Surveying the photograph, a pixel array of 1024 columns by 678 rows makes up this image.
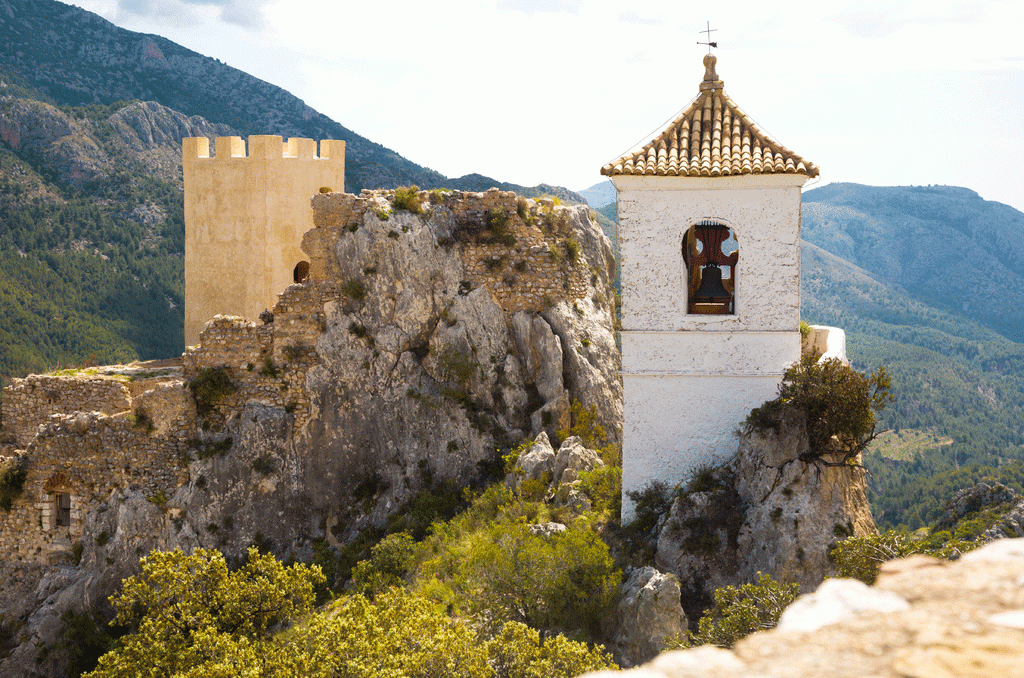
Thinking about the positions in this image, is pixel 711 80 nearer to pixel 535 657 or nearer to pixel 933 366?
pixel 535 657

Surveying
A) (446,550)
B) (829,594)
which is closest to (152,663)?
(446,550)

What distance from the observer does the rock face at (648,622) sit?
409 inches

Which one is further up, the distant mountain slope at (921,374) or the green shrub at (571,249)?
the green shrub at (571,249)

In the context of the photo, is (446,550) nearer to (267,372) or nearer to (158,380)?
(267,372)

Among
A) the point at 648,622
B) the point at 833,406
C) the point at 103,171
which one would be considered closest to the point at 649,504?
the point at 648,622

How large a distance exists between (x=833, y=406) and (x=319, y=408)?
457 inches

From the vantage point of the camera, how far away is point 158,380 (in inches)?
741

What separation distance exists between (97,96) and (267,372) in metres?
71.0

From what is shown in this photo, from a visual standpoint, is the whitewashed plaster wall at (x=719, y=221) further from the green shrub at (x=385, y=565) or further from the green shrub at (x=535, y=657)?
the green shrub at (x=385, y=565)

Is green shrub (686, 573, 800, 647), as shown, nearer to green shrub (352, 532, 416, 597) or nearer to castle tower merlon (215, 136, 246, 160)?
green shrub (352, 532, 416, 597)

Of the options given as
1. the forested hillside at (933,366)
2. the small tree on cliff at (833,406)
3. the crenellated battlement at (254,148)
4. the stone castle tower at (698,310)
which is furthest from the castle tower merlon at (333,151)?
the forested hillside at (933,366)

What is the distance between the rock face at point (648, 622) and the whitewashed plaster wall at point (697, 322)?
217cm

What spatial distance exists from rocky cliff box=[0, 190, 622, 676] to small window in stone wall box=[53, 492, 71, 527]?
0.23 ft

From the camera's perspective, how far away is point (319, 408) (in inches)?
744
